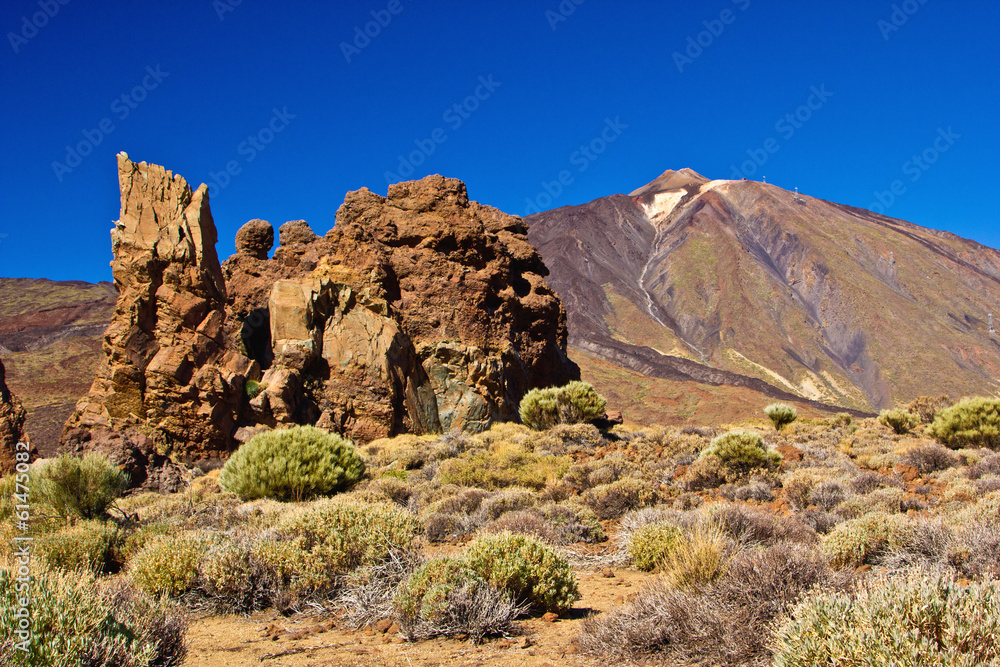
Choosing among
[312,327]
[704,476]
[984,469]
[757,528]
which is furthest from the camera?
[312,327]

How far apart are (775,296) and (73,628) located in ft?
427

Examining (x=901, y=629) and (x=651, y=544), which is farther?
(x=651, y=544)

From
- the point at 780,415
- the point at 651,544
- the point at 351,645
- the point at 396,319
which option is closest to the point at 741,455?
the point at 651,544

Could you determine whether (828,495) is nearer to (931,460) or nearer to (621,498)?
(621,498)

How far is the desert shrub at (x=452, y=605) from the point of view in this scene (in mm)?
4199

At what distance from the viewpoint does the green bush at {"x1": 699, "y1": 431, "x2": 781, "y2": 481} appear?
10508 mm

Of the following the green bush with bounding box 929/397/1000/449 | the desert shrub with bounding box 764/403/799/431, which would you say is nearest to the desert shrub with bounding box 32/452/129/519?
the green bush with bounding box 929/397/1000/449

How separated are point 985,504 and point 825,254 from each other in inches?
5492

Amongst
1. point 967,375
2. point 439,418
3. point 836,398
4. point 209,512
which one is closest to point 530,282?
point 439,418

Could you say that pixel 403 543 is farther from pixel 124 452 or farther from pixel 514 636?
pixel 124 452

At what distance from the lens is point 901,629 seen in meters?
2.43

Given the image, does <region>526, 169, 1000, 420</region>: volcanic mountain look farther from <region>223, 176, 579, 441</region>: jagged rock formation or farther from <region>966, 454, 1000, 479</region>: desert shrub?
<region>966, 454, 1000, 479</region>: desert shrub

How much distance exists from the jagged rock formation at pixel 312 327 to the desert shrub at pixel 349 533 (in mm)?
7257

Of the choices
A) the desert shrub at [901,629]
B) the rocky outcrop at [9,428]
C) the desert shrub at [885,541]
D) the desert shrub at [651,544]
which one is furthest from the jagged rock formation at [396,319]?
the desert shrub at [901,629]
